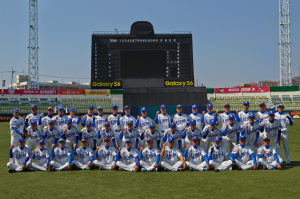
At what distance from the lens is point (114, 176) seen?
7.61 metres

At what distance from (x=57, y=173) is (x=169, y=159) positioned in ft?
11.1

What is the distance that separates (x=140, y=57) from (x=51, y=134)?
16309 mm

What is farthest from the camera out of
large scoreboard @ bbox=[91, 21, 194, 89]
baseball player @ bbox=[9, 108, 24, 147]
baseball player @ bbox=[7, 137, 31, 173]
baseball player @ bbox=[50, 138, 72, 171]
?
large scoreboard @ bbox=[91, 21, 194, 89]

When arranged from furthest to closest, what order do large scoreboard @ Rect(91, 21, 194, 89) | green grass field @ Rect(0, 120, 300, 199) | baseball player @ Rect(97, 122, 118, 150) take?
large scoreboard @ Rect(91, 21, 194, 89), baseball player @ Rect(97, 122, 118, 150), green grass field @ Rect(0, 120, 300, 199)

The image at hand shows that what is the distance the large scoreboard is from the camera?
958 inches

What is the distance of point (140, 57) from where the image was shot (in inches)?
963

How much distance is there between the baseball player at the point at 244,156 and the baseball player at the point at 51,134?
19.2 feet

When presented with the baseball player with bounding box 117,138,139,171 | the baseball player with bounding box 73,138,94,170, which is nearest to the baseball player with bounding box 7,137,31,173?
the baseball player with bounding box 73,138,94,170

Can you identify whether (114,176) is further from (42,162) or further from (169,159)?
(42,162)

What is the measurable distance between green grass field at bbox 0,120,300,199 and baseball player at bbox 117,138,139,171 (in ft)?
0.85

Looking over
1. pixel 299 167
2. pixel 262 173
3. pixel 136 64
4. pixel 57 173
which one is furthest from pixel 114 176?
pixel 136 64

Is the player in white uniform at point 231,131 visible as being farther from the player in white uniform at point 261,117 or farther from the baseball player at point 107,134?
the baseball player at point 107,134

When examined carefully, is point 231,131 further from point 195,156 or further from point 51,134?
point 51,134

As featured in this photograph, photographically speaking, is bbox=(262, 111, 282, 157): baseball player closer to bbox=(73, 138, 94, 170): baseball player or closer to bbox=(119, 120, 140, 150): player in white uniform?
bbox=(119, 120, 140, 150): player in white uniform
